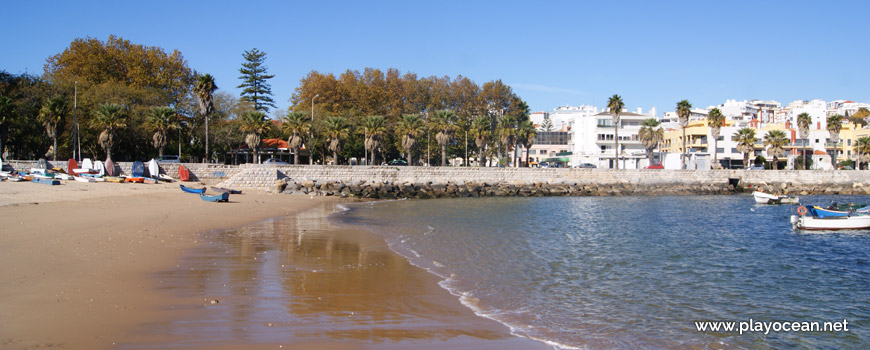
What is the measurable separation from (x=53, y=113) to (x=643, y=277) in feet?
141

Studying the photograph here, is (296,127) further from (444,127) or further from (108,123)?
(444,127)

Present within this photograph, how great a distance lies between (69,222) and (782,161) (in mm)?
84992

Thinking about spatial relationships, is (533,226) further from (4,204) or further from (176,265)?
(4,204)

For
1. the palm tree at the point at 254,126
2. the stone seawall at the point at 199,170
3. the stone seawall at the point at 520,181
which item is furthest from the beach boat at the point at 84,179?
the palm tree at the point at 254,126

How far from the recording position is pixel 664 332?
8.60m

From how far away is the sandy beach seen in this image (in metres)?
6.90

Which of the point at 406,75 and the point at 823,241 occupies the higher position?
the point at 406,75

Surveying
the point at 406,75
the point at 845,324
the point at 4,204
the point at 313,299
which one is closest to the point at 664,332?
the point at 845,324

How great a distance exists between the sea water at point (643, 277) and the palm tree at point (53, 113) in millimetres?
28046

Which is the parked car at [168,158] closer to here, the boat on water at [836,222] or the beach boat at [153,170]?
the beach boat at [153,170]
